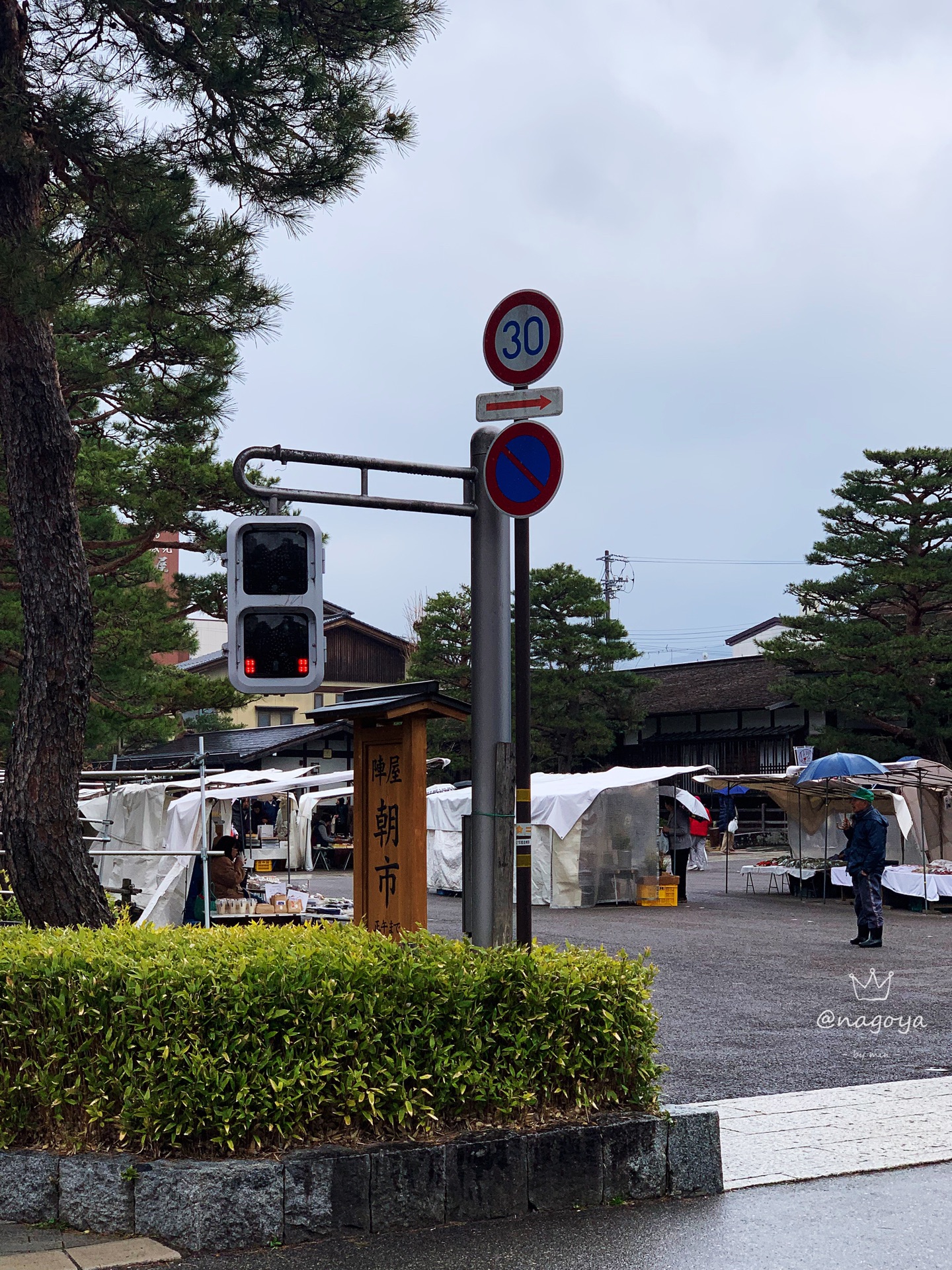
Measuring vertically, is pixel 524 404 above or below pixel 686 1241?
above

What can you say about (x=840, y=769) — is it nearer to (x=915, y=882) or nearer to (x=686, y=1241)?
(x=915, y=882)

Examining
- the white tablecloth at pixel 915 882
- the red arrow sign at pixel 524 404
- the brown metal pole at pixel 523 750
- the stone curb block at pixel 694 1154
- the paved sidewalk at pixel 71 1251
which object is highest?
the red arrow sign at pixel 524 404

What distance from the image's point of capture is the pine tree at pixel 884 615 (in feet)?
104

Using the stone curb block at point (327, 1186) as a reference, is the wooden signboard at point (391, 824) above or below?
above

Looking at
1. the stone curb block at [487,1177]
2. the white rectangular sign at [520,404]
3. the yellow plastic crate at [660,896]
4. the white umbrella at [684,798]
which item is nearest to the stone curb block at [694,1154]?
the stone curb block at [487,1177]

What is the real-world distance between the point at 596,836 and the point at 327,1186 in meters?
19.1

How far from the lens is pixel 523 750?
5.80 metres

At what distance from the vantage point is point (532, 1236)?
194 inches

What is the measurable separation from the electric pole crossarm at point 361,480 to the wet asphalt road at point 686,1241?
3.09 meters

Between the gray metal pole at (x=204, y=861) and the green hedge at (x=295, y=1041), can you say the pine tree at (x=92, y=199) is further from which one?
the gray metal pole at (x=204, y=861)

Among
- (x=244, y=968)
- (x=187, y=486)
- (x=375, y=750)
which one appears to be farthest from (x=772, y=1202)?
(x=187, y=486)

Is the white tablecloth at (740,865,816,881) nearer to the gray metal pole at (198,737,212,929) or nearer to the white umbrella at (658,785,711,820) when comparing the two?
the white umbrella at (658,785,711,820)

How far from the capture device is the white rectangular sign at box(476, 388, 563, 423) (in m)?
5.96

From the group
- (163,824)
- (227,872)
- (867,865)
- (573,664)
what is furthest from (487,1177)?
(573,664)
